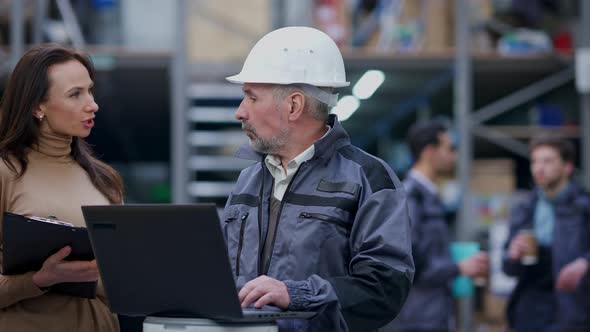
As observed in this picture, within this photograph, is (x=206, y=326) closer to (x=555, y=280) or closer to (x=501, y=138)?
(x=555, y=280)

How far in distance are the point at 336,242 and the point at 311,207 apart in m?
0.13

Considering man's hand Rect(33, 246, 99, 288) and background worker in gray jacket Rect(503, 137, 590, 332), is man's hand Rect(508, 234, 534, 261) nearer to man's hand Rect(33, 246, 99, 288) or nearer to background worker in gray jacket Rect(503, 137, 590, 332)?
background worker in gray jacket Rect(503, 137, 590, 332)

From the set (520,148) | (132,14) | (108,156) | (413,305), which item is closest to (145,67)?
(132,14)

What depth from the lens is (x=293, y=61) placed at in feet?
10.7

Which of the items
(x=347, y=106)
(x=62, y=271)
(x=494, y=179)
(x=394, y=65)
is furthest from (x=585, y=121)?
(x=62, y=271)

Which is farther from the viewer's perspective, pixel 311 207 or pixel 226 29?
pixel 226 29

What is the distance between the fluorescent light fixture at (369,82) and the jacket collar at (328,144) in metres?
6.68

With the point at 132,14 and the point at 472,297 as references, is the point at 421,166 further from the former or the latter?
the point at 132,14

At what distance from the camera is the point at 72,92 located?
3.69 metres

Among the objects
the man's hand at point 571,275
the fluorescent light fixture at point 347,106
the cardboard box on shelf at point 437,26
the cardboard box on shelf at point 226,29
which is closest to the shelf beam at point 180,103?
the cardboard box on shelf at point 226,29

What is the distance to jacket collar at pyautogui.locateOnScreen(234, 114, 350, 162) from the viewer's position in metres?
3.32

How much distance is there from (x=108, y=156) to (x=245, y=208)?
41.3ft

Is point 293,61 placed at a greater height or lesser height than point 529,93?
greater

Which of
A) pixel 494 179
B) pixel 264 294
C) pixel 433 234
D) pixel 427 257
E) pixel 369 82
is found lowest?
pixel 494 179
